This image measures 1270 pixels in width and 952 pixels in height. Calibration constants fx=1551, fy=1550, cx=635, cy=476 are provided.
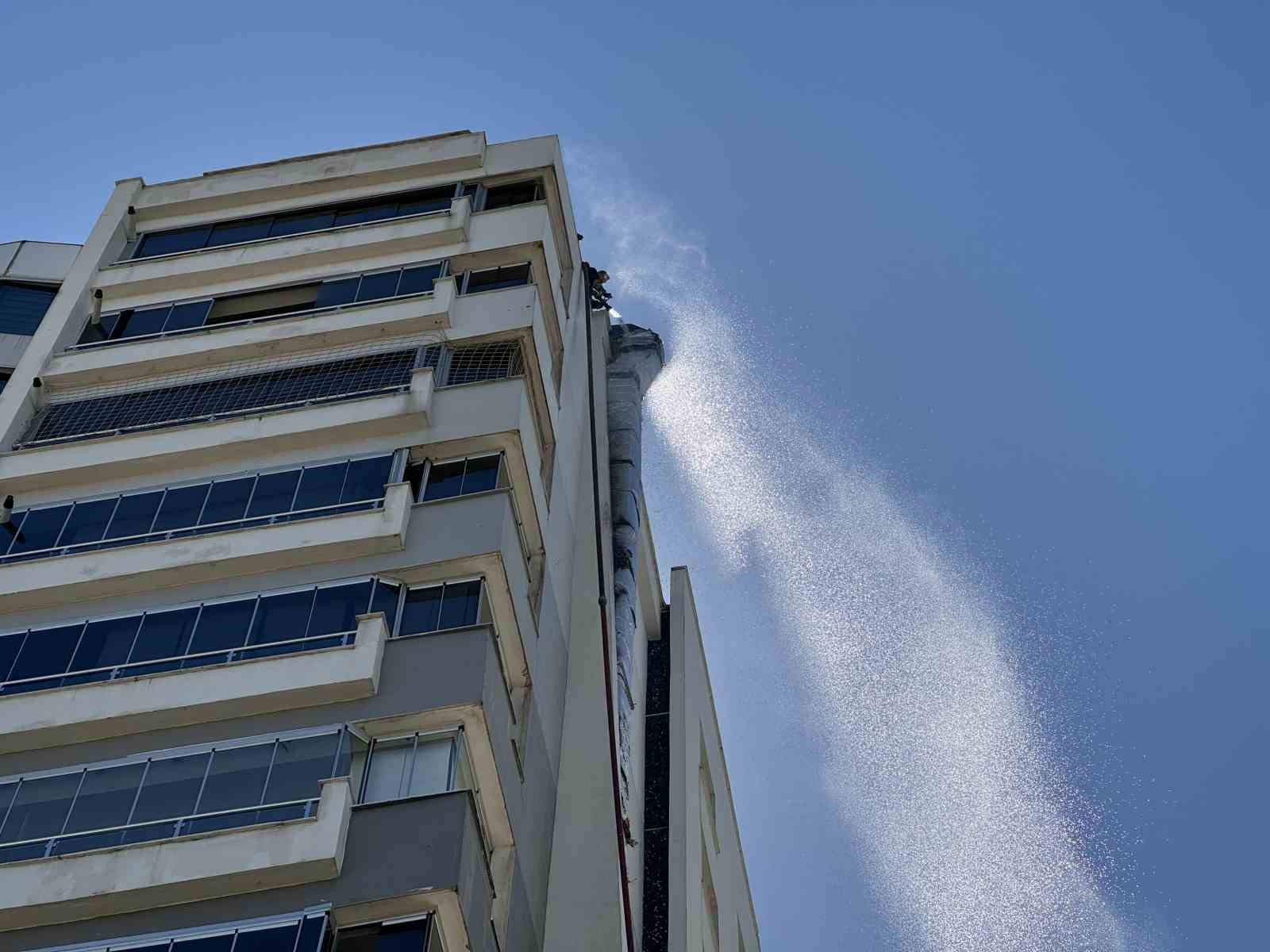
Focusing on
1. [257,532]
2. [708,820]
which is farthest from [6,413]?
[708,820]

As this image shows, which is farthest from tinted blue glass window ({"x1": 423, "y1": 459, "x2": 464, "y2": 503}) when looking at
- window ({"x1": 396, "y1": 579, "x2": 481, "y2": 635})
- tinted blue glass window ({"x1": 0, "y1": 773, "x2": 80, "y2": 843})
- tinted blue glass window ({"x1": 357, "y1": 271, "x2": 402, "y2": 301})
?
tinted blue glass window ({"x1": 0, "y1": 773, "x2": 80, "y2": 843})

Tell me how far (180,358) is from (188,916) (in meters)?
16.6

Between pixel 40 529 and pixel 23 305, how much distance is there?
390 inches

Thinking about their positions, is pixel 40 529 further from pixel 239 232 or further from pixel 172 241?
pixel 239 232

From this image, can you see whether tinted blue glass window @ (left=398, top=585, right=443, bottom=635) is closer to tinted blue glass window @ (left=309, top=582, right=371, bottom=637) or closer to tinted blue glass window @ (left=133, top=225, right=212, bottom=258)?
tinted blue glass window @ (left=309, top=582, right=371, bottom=637)

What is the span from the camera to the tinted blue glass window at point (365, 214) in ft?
135

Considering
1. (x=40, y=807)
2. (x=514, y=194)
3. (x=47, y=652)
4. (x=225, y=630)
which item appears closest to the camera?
(x=40, y=807)

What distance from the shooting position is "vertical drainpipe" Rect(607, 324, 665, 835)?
39156mm

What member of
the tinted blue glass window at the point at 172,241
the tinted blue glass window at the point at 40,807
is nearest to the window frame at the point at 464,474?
the tinted blue glass window at the point at 40,807

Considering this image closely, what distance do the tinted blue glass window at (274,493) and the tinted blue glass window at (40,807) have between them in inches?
285

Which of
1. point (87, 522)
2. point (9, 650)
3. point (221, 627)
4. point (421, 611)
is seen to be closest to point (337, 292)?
point (87, 522)

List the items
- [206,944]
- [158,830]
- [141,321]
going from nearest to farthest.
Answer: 1. [206,944]
2. [158,830]
3. [141,321]

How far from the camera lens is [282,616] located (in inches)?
1175

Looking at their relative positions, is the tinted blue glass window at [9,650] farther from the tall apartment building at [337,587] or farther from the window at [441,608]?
the window at [441,608]
